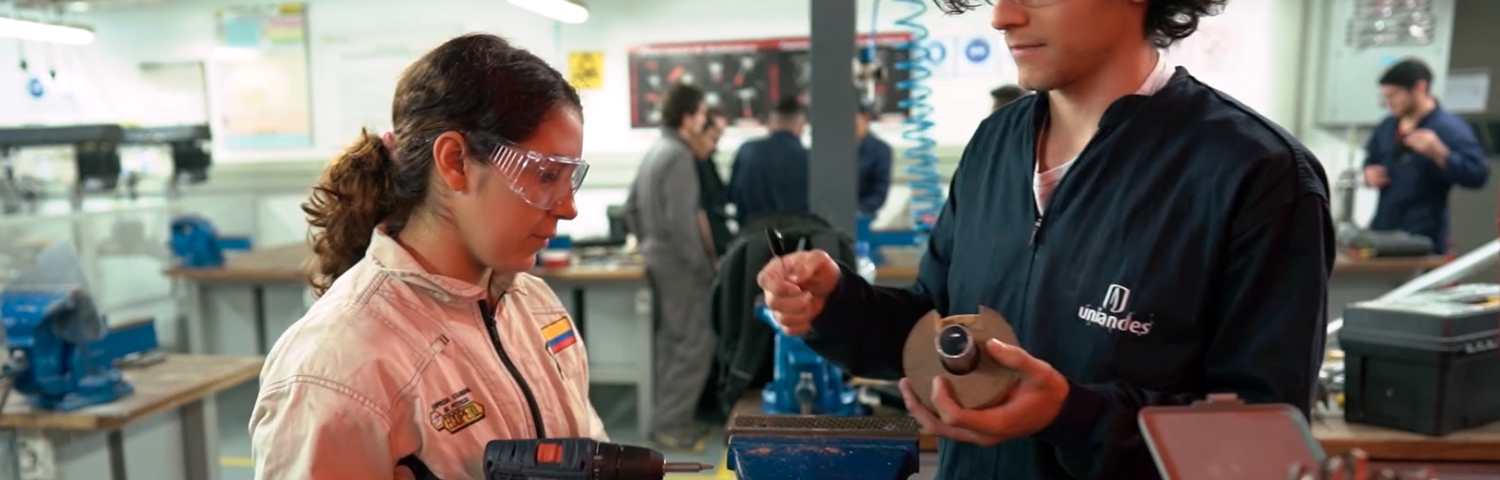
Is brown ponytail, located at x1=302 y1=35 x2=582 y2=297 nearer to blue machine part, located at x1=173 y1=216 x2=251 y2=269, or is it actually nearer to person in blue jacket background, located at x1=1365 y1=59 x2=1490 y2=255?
blue machine part, located at x1=173 y1=216 x2=251 y2=269

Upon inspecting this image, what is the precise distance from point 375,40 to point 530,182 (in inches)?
246

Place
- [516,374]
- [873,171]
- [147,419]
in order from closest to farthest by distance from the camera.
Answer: [516,374] → [147,419] → [873,171]

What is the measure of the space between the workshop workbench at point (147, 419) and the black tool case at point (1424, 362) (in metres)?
2.87

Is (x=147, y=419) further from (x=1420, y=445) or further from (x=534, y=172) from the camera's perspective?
(x=1420, y=445)

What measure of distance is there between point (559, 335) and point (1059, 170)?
0.76 meters

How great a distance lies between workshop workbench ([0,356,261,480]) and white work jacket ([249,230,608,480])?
159 cm

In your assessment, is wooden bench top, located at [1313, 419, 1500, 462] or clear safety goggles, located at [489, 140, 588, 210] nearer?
clear safety goggles, located at [489, 140, 588, 210]

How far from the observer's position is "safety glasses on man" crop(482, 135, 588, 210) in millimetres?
1078

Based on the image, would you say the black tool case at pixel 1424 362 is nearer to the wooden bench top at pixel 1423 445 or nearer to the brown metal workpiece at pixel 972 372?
the wooden bench top at pixel 1423 445

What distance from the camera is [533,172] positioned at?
1092mm

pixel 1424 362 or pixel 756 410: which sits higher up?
pixel 1424 362

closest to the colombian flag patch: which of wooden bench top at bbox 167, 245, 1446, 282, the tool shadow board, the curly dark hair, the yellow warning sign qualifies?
the curly dark hair

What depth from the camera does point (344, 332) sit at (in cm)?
101

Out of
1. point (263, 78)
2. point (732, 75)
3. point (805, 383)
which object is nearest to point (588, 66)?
point (732, 75)
